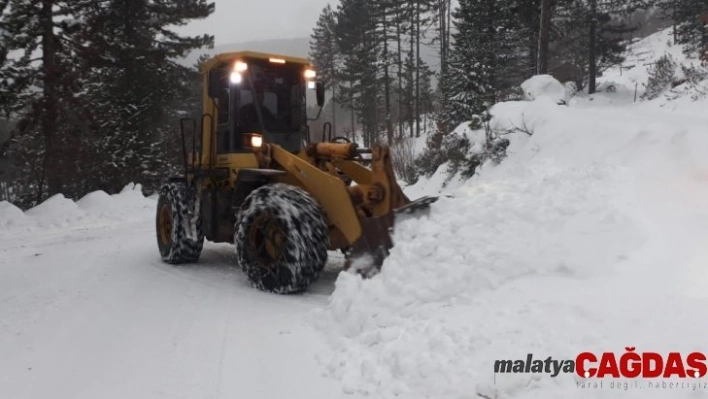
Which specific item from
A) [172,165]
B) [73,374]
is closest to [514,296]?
[73,374]

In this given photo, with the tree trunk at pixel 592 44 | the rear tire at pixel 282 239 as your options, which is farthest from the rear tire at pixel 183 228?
the tree trunk at pixel 592 44

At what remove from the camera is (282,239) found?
239 inches

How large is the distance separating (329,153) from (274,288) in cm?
204

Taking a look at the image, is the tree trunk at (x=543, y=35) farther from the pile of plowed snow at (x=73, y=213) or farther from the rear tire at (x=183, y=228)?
the rear tire at (x=183, y=228)

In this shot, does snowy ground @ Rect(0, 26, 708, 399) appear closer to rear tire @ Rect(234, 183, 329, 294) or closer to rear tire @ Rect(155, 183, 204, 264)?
rear tire @ Rect(234, 183, 329, 294)

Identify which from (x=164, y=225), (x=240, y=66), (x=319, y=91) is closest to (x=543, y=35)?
(x=319, y=91)

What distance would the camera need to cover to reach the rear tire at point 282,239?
5902mm

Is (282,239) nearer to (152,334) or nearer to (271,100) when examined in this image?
(152,334)

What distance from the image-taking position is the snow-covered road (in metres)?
3.88

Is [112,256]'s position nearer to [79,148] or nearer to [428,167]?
[428,167]

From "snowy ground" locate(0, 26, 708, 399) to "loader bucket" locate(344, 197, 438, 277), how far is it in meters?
0.15

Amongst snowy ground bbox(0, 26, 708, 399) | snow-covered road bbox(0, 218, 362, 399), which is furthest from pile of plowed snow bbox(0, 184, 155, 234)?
snowy ground bbox(0, 26, 708, 399)

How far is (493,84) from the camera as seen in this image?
96.1ft

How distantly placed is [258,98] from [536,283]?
15.6ft
